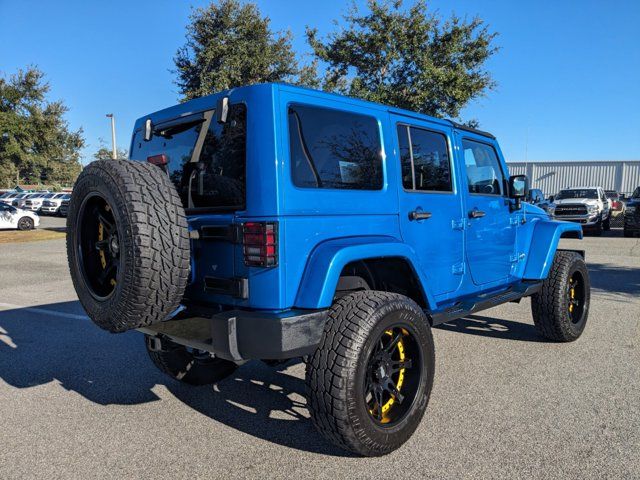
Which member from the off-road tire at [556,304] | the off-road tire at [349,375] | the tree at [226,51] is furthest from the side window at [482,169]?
the tree at [226,51]

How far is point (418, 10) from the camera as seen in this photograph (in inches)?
647

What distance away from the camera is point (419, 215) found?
3.35m

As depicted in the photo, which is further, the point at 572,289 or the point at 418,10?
the point at 418,10

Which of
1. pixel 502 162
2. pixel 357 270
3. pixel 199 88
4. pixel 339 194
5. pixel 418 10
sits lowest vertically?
pixel 357 270

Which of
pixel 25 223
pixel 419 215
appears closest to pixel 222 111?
pixel 419 215

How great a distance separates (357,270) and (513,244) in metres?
2.12

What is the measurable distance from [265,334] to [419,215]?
4.76ft

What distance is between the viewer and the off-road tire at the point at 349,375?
8.30 ft

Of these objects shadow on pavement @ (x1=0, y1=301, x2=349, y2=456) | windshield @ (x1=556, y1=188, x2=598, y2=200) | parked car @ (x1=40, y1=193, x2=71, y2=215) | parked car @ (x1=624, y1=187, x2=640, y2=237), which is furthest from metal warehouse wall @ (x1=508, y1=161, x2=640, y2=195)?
shadow on pavement @ (x1=0, y1=301, x2=349, y2=456)

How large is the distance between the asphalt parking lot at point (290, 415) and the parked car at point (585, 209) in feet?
47.9

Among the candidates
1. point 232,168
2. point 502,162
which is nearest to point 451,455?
point 232,168

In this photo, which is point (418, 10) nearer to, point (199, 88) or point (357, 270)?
point (199, 88)

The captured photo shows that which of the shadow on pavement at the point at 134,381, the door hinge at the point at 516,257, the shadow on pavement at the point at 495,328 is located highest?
the door hinge at the point at 516,257

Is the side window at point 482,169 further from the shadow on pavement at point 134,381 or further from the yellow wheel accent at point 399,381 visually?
the shadow on pavement at point 134,381
